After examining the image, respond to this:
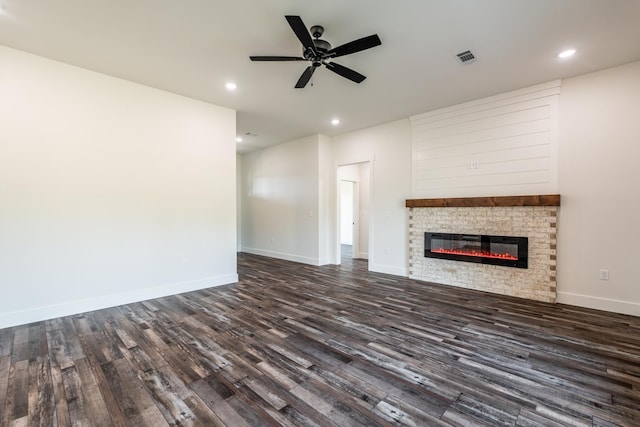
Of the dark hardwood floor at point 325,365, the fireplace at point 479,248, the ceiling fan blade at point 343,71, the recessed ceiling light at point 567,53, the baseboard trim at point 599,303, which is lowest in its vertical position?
the dark hardwood floor at point 325,365

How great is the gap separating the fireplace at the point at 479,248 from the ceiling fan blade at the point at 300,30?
12.3 feet

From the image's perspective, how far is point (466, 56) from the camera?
323 centimetres

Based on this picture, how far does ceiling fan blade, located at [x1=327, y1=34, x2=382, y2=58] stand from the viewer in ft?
8.08

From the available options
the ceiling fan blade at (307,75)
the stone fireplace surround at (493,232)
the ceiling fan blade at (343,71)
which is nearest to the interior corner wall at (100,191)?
the ceiling fan blade at (307,75)

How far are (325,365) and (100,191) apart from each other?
3.66m

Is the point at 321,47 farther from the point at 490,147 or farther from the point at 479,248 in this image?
the point at 479,248

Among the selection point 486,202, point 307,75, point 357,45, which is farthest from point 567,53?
point 307,75

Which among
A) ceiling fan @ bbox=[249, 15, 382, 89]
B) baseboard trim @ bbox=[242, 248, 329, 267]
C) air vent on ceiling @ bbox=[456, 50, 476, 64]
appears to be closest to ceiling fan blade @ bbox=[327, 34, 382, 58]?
ceiling fan @ bbox=[249, 15, 382, 89]

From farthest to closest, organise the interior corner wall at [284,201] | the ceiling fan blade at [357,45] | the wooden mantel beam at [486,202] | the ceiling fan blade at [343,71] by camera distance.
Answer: the interior corner wall at [284,201] < the wooden mantel beam at [486,202] < the ceiling fan blade at [343,71] < the ceiling fan blade at [357,45]

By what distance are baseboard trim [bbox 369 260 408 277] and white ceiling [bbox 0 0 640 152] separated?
10.4 feet

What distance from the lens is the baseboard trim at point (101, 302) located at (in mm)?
3164

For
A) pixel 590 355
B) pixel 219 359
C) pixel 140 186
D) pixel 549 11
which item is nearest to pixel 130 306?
pixel 140 186

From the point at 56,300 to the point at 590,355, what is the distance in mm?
5735

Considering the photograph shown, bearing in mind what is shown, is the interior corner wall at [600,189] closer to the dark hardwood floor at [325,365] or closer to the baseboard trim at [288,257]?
the dark hardwood floor at [325,365]
